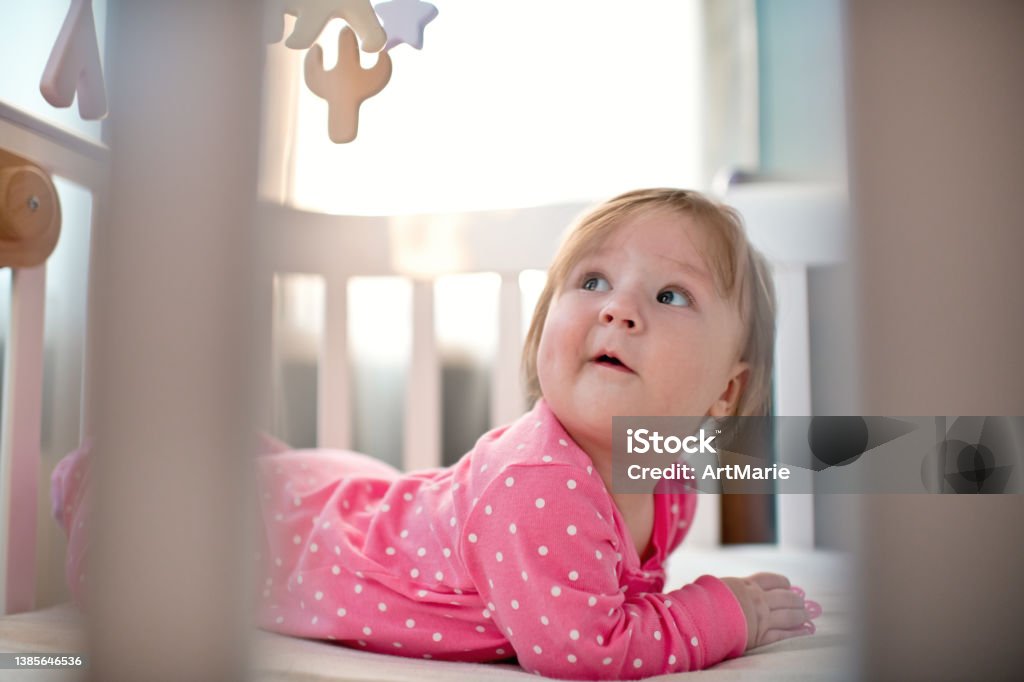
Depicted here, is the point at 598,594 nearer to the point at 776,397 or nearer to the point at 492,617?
the point at 492,617

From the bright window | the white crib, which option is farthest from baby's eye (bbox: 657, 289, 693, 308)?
the bright window

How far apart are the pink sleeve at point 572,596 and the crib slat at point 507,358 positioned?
1.28 feet

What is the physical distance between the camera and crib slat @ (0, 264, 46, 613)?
2.32 feet

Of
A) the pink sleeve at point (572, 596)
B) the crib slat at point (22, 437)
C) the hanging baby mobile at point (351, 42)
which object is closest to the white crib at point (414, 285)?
the crib slat at point (22, 437)

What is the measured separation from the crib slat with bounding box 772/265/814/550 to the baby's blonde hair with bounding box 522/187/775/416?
0.19ft

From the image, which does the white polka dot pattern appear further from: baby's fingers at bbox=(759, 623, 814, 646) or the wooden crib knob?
the wooden crib knob

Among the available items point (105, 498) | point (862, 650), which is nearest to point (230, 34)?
point (105, 498)

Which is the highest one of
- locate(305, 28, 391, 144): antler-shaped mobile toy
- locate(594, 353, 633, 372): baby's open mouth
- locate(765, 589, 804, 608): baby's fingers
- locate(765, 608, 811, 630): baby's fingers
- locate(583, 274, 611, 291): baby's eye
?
locate(305, 28, 391, 144): antler-shaped mobile toy

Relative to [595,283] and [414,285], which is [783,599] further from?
[414,285]

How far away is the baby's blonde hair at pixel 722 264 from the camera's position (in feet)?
2.47

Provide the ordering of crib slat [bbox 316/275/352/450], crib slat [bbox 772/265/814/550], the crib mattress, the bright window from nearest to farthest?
1. the crib mattress
2. crib slat [bbox 772/265/814/550]
3. the bright window
4. crib slat [bbox 316/275/352/450]

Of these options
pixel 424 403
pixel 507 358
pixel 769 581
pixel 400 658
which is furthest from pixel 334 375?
pixel 769 581

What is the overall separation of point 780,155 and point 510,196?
50 centimetres

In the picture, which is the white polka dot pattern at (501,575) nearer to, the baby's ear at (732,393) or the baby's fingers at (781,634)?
the baby's fingers at (781,634)
